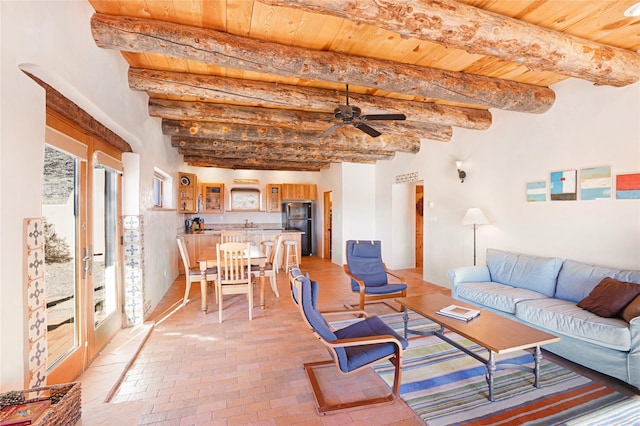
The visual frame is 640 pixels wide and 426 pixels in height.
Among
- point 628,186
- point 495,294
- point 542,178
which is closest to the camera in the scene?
point 628,186

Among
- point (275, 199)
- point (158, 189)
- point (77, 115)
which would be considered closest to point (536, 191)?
point (77, 115)

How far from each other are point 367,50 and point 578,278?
10.4 feet

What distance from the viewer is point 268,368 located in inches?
104

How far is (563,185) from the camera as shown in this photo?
3.56m

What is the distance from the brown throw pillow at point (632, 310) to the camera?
2353 millimetres

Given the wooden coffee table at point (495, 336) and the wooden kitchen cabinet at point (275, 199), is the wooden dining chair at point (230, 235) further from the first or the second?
the wooden coffee table at point (495, 336)

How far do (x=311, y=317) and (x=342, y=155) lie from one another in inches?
196

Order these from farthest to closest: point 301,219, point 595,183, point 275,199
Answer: point 301,219, point 275,199, point 595,183

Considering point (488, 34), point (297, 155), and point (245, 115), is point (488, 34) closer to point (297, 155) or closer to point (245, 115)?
point (245, 115)

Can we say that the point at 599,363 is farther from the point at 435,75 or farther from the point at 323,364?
the point at 435,75

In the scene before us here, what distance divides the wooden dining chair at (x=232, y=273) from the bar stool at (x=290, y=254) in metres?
3.09

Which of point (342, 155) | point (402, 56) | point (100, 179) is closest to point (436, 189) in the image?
point (342, 155)

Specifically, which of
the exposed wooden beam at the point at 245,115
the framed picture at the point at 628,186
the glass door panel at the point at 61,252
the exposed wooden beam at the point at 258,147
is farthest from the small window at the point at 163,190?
the framed picture at the point at 628,186

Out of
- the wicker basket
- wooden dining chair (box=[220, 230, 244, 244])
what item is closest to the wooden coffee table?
the wicker basket
